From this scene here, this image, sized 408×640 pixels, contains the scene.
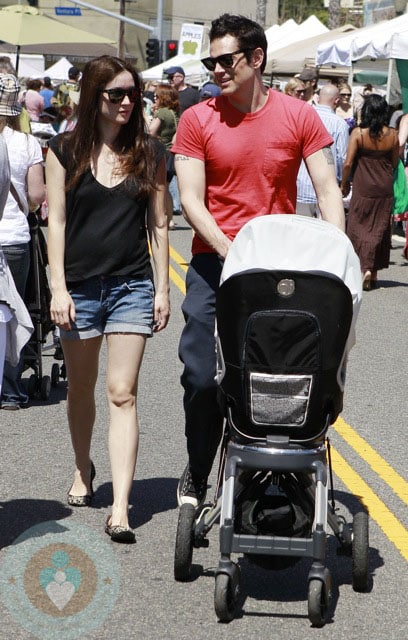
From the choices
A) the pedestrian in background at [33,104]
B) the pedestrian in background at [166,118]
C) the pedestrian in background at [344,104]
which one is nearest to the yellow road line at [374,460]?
the pedestrian in background at [166,118]

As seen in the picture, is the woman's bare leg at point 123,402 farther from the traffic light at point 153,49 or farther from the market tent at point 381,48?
the traffic light at point 153,49

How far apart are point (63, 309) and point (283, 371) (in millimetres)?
1255

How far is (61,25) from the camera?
66.6 ft

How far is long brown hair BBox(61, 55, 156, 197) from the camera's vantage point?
536 cm

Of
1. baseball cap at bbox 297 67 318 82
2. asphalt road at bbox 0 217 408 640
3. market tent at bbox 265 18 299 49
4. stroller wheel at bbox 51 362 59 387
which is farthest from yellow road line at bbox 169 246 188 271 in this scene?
market tent at bbox 265 18 299 49

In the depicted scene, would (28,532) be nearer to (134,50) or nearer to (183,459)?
(183,459)

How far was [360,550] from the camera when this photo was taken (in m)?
4.69

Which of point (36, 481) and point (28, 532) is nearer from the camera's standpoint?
point (28, 532)

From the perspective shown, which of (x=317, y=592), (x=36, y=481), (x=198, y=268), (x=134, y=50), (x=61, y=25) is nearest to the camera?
(x=317, y=592)

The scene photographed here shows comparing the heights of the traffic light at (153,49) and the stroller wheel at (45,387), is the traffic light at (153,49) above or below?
below

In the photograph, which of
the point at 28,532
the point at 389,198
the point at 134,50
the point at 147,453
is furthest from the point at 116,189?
the point at 134,50

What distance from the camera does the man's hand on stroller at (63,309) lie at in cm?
536

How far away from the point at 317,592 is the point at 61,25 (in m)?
17.1

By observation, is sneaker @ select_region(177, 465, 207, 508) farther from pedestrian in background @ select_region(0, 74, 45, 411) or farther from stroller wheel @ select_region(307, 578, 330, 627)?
pedestrian in background @ select_region(0, 74, 45, 411)
